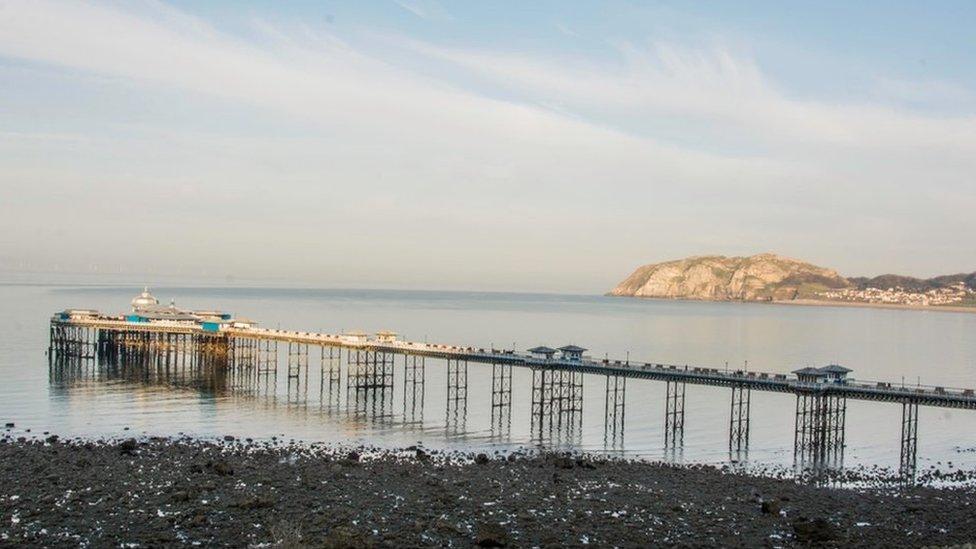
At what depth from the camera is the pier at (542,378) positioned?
58.1m

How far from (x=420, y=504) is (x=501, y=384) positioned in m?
41.4

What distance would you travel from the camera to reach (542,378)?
68.1m

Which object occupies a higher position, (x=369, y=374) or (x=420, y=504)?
(x=420, y=504)

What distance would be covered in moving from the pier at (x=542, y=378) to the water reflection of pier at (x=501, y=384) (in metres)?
0.13

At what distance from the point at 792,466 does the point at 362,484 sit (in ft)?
89.4

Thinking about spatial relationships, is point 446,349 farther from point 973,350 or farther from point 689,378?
point 973,350

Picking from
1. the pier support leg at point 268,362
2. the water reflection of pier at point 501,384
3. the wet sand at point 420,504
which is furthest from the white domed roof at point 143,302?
the wet sand at point 420,504

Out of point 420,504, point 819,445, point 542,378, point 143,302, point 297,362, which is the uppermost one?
point 143,302

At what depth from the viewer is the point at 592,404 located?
266 feet

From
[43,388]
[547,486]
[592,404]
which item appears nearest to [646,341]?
[592,404]

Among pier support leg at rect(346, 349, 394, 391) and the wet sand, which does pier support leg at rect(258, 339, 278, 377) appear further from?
the wet sand

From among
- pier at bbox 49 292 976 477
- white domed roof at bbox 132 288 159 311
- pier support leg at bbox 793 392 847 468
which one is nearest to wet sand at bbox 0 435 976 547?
pier support leg at bbox 793 392 847 468

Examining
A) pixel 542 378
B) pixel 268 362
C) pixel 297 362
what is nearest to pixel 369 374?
pixel 297 362

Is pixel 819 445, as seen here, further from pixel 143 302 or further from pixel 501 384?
pixel 143 302
